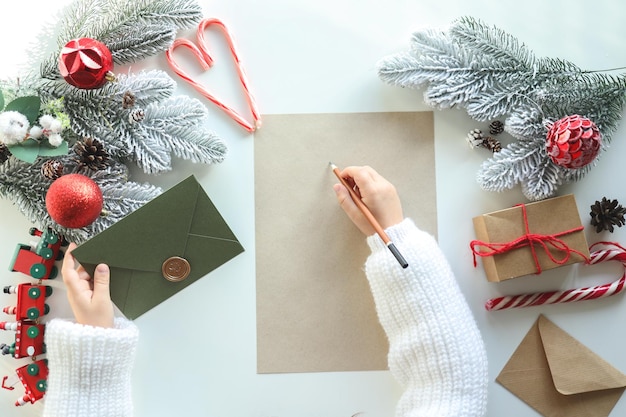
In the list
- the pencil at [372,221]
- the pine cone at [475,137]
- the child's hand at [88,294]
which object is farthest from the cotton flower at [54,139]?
the pine cone at [475,137]

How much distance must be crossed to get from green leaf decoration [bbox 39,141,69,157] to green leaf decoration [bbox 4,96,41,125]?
0.18 ft

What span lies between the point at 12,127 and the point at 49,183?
0.14 meters

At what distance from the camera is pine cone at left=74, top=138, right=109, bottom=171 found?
1.06m

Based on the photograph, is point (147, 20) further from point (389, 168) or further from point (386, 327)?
point (386, 327)

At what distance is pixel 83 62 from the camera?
101cm

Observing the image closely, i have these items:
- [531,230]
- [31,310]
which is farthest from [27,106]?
[531,230]

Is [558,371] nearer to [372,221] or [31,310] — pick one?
[372,221]

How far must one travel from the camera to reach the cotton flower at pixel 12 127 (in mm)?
1004

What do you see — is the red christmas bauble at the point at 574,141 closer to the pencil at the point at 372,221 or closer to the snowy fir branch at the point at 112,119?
the pencil at the point at 372,221

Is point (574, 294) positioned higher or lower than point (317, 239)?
lower

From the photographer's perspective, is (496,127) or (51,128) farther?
(496,127)

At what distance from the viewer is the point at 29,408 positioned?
117 centimetres

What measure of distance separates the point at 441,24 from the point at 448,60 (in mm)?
117

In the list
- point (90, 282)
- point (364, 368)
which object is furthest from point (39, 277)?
point (364, 368)
